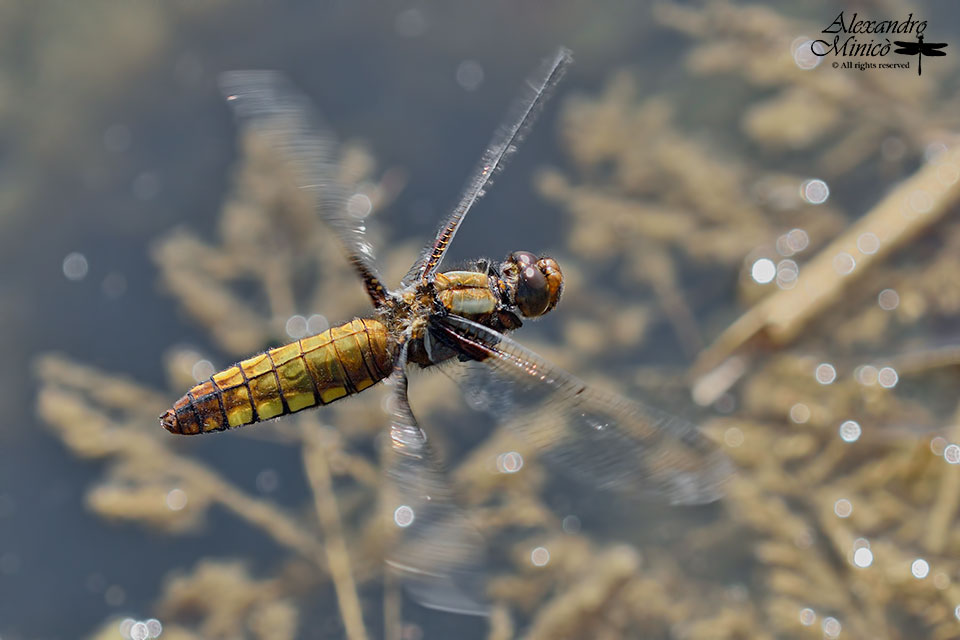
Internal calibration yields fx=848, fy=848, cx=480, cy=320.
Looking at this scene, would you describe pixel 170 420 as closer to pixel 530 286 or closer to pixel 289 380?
pixel 289 380

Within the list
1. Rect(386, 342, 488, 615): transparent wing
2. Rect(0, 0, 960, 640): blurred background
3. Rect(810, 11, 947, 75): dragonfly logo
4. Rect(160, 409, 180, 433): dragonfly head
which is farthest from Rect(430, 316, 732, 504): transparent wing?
Rect(810, 11, 947, 75): dragonfly logo

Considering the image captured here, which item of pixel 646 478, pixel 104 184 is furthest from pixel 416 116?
pixel 646 478

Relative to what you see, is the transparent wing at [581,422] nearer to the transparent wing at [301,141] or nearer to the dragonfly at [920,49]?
the transparent wing at [301,141]

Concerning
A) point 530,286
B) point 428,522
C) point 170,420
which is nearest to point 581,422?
point 530,286

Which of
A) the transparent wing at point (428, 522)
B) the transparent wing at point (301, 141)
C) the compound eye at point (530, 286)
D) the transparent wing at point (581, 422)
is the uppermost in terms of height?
the transparent wing at point (301, 141)

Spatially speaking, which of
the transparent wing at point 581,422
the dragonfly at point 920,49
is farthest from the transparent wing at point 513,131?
the dragonfly at point 920,49

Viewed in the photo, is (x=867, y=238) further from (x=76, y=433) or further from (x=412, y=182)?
(x=76, y=433)
